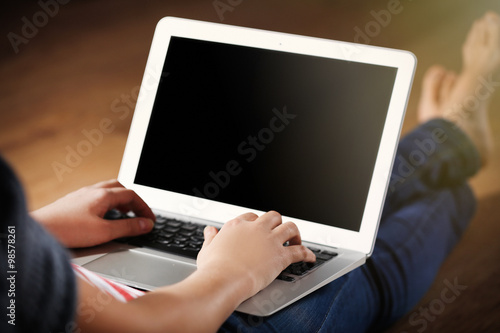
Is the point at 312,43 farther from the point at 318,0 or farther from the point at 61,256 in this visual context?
the point at 318,0

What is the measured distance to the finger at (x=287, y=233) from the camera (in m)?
0.64

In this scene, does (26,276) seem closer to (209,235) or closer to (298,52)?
(209,235)

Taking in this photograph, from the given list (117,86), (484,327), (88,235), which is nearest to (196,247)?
(88,235)

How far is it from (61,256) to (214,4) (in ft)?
5.83

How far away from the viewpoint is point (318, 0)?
6.84ft

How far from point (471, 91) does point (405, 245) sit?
76 cm

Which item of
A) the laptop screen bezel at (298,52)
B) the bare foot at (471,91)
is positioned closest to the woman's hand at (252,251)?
the laptop screen bezel at (298,52)

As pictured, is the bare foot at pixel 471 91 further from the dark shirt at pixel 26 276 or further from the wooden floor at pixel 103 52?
the dark shirt at pixel 26 276

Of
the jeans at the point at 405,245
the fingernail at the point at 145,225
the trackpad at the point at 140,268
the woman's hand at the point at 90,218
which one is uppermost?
the woman's hand at the point at 90,218

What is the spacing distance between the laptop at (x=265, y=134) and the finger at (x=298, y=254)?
4 centimetres

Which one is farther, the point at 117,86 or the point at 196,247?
the point at 117,86

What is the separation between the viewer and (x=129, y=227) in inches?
29.7

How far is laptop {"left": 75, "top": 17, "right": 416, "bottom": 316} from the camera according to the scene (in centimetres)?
77

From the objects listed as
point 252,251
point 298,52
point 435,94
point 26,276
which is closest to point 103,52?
point 435,94
